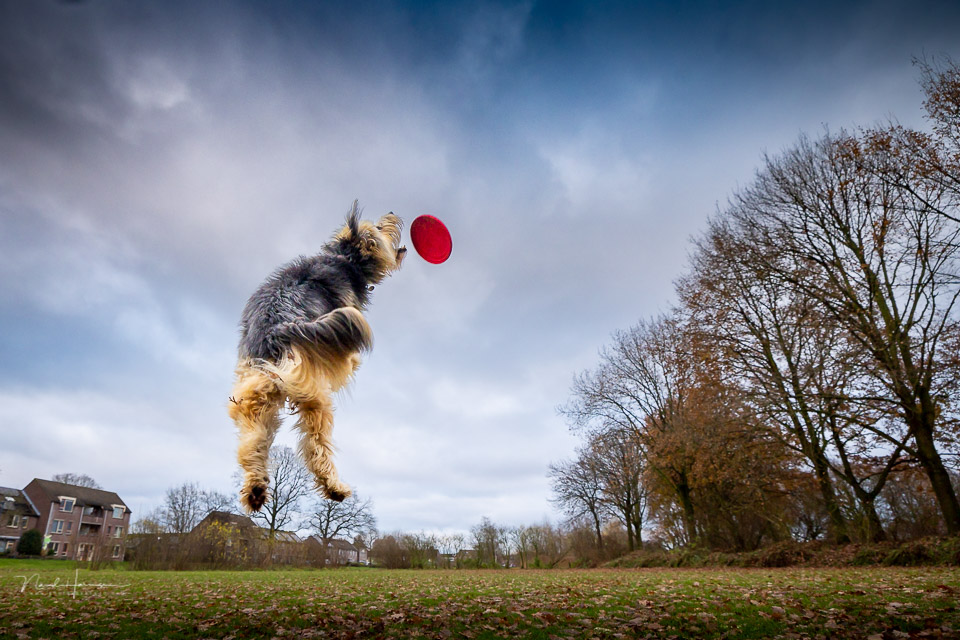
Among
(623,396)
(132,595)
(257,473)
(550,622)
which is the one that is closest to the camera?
(257,473)

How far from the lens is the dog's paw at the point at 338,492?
1.82 metres

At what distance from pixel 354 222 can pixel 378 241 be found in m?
0.18

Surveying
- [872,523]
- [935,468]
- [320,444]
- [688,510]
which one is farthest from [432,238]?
[688,510]

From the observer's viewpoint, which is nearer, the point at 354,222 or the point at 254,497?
the point at 254,497

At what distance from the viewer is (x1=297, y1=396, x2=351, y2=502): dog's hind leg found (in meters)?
1.81

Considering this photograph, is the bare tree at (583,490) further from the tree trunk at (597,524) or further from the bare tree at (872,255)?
the bare tree at (872,255)

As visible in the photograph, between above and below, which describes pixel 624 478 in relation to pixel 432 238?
above

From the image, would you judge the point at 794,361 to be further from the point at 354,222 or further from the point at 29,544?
the point at 29,544

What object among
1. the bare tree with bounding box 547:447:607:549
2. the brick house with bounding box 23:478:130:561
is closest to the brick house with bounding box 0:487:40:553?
the brick house with bounding box 23:478:130:561

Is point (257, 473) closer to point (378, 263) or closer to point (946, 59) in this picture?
point (378, 263)

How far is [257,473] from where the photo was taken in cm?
165

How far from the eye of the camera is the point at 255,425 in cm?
172

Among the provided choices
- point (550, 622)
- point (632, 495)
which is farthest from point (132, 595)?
point (632, 495)

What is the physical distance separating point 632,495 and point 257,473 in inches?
1440
